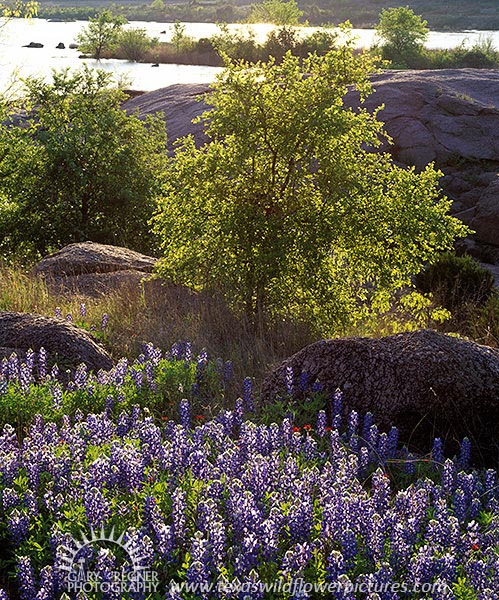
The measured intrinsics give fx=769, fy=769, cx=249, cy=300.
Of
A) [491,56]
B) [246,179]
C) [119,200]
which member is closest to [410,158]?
[119,200]

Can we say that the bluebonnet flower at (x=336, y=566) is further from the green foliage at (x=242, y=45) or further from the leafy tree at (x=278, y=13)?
the leafy tree at (x=278, y=13)

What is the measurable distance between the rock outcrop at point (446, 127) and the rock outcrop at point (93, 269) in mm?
10332

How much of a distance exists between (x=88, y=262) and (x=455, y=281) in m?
5.66

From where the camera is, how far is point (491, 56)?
4759cm

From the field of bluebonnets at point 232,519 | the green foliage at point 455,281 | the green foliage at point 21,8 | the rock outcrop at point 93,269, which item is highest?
the green foliage at point 21,8

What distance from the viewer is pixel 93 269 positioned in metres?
11.1

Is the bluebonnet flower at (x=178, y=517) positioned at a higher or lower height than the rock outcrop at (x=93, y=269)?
higher

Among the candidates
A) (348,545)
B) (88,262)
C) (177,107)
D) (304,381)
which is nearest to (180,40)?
(177,107)

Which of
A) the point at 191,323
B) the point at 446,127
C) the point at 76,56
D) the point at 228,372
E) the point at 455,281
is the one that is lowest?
the point at 455,281

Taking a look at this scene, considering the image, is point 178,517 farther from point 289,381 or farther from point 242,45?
point 242,45

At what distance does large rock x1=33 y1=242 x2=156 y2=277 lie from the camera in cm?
Result: 1098

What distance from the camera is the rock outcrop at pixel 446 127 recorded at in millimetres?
20312

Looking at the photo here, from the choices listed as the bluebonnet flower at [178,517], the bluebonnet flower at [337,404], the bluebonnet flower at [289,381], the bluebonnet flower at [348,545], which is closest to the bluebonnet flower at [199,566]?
the bluebonnet flower at [178,517]

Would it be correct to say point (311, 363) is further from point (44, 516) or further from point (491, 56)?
point (491, 56)
